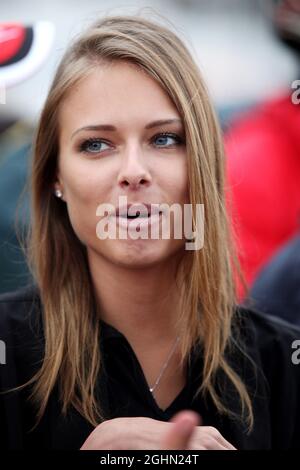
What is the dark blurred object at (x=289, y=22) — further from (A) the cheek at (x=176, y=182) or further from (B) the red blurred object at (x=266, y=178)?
(A) the cheek at (x=176, y=182)

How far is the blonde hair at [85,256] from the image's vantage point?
1.09 metres

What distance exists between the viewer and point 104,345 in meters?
1.13

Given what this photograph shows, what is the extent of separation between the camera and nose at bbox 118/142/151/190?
1021mm

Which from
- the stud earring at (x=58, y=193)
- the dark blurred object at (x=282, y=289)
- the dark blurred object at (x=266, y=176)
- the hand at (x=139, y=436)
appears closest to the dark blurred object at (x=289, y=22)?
the dark blurred object at (x=266, y=176)

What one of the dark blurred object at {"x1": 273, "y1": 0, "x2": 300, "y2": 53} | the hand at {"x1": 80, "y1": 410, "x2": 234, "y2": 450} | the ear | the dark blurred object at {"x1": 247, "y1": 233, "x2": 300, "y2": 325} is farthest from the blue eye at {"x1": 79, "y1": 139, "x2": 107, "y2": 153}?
the dark blurred object at {"x1": 273, "y1": 0, "x2": 300, "y2": 53}

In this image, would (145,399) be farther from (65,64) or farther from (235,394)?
(65,64)

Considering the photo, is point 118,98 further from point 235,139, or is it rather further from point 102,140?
point 235,139

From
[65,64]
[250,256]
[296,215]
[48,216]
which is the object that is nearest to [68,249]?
[48,216]

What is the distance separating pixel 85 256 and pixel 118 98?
0.27 metres

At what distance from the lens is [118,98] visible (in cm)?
104

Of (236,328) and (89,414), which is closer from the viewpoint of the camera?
(89,414)

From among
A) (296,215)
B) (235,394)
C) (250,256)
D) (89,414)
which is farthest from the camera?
(296,215)

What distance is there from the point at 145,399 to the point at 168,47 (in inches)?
19.2

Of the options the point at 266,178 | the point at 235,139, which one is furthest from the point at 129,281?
the point at 235,139
